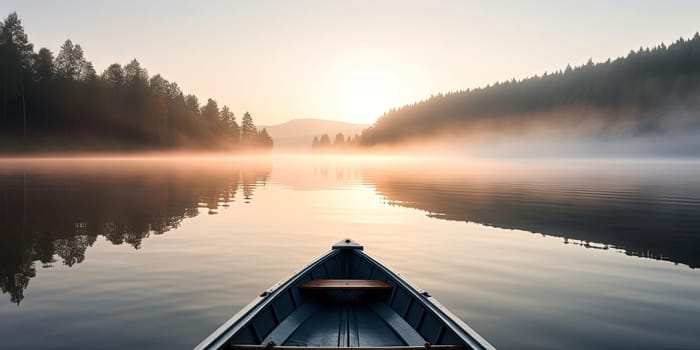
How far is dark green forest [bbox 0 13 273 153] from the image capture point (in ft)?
277

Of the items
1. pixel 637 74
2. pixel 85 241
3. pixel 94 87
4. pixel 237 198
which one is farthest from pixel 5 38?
pixel 637 74

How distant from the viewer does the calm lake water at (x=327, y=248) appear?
10203 mm

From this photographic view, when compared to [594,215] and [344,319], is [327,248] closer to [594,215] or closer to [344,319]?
[344,319]

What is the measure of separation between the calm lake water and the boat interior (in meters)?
2.39

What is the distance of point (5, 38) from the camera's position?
84188 millimetres

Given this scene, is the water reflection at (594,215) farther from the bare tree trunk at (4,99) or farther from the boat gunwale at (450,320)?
the bare tree trunk at (4,99)

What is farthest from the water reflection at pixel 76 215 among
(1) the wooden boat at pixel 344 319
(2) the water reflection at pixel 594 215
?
(2) the water reflection at pixel 594 215

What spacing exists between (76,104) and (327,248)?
10192 centimetres

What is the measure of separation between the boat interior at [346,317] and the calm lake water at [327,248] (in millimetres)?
2391

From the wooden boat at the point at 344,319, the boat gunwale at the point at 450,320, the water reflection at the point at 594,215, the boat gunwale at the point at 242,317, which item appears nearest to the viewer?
the boat gunwale at the point at 242,317

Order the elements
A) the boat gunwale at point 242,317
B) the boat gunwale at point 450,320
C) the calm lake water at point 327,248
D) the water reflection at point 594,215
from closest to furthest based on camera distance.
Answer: the boat gunwale at point 242,317 < the boat gunwale at point 450,320 < the calm lake water at point 327,248 < the water reflection at point 594,215

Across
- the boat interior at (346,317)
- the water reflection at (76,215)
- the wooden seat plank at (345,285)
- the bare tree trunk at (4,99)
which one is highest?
the bare tree trunk at (4,99)

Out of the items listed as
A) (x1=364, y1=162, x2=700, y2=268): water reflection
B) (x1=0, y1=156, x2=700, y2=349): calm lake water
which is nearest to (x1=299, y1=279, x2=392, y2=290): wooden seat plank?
(x1=0, y1=156, x2=700, y2=349): calm lake water

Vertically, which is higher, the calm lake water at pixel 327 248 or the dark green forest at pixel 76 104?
the dark green forest at pixel 76 104
